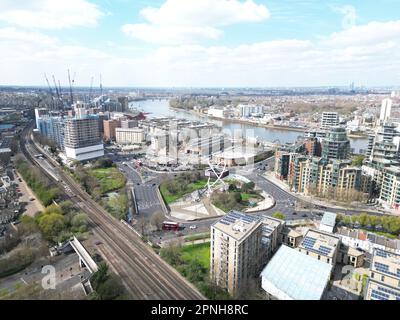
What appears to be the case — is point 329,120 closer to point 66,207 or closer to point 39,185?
point 66,207

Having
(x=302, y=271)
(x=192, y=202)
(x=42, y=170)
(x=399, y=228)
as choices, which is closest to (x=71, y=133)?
(x=42, y=170)

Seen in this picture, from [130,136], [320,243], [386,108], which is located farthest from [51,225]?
[386,108]

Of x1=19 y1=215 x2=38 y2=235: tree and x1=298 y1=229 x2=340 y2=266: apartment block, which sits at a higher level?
x1=298 y1=229 x2=340 y2=266: apartment block

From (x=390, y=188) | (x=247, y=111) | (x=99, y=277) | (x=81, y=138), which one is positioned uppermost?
(x=247, y=111)

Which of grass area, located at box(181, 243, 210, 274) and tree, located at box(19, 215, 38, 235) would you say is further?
tree, located at box(19, 215, 38, 235)

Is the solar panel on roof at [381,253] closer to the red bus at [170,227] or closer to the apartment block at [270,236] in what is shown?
the apartment block at [270,236]

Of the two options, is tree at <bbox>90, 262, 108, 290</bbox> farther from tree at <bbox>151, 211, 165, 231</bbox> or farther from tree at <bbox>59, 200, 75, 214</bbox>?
tree at <bbox>59, 200, 75, 214</bbox>

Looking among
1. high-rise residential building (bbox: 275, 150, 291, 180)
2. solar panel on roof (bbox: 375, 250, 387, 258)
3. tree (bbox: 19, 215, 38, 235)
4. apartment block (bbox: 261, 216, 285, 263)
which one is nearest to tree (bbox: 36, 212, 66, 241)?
tree (bbox: 19, 215, 38, 235)
